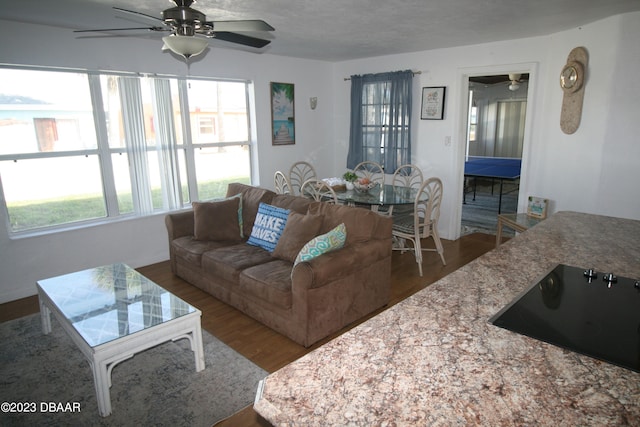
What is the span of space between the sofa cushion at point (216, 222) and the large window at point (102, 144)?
0.92 meters

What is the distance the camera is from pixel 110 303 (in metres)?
2.64

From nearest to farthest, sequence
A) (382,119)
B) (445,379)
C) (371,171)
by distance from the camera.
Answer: (445,379) < (382,119) < (371,171)

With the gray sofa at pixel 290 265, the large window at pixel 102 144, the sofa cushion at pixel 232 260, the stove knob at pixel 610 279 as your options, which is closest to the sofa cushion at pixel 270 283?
the gray sofa at pixel 290 265

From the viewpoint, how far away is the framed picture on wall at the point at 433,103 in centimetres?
504

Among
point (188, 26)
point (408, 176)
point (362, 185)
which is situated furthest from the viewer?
point (408, 176)

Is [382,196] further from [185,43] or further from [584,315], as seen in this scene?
[584,315]

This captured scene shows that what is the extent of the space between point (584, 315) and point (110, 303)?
2636mm

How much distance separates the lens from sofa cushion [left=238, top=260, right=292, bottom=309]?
9.25ft

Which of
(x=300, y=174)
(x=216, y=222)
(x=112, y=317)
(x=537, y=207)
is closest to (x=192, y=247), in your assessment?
(x=216, y=222)

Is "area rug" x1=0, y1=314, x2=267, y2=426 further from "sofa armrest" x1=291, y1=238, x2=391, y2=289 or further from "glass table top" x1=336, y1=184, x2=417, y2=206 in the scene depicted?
"glass table top" x1=336, y1=184, x2=417, y2=206

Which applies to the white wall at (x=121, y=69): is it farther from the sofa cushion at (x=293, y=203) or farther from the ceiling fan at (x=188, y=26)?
the ceiling fan at (x=188, y=26)

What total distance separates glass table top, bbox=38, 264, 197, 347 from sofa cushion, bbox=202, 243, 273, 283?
0.58 m

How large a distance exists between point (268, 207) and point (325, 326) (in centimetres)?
136

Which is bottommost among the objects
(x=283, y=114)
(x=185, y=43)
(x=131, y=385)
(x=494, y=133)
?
(x=131, y=385)
